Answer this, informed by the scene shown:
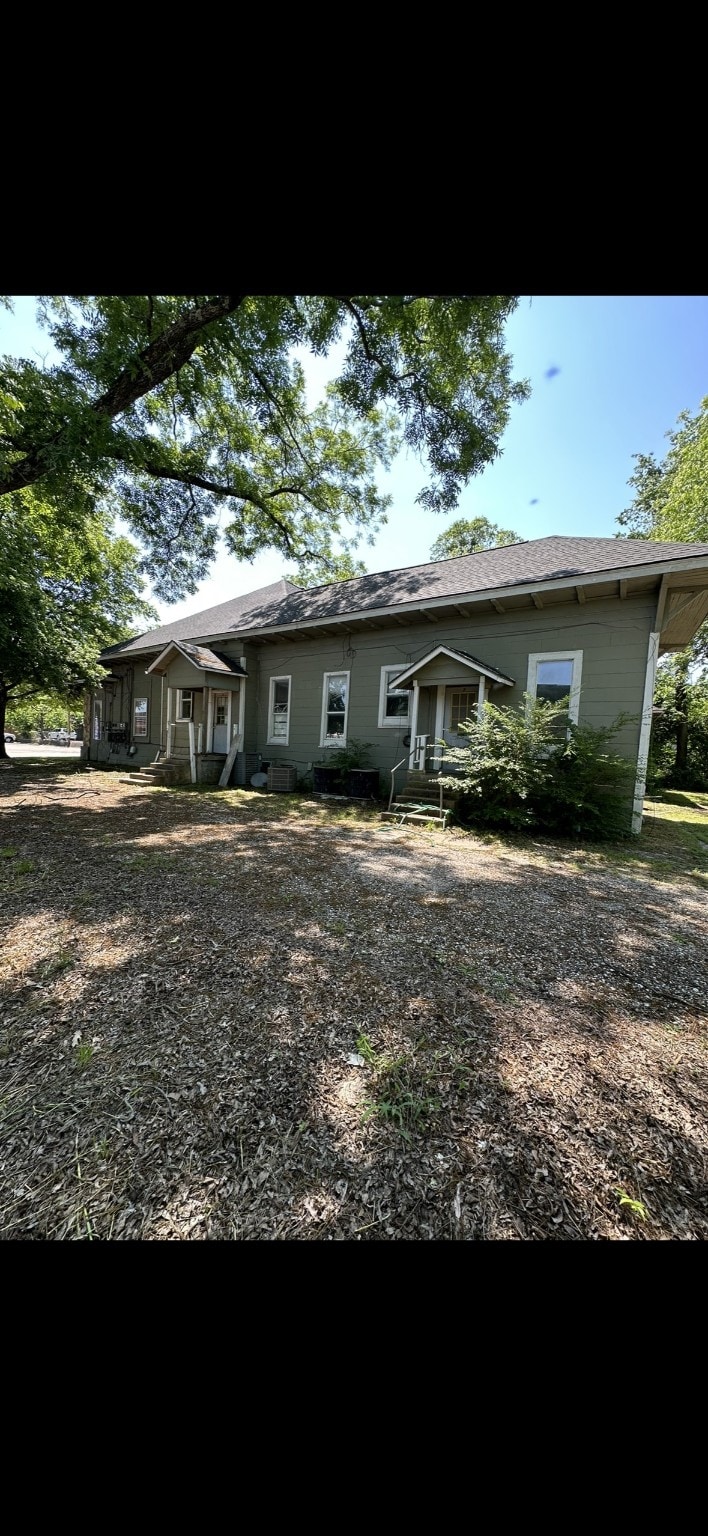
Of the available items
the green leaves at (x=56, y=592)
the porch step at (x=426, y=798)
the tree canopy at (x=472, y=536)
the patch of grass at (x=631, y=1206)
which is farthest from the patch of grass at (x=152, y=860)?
the tree canopy at (x=472, y=536)

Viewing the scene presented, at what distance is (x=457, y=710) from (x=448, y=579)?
2.84 m

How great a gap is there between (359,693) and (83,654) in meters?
9.59

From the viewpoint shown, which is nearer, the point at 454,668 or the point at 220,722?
the point at 454,668

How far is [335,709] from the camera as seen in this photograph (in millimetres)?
11383

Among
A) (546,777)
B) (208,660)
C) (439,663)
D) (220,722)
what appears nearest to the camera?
(546,777)

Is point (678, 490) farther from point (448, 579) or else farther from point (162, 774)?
point (162, 774)

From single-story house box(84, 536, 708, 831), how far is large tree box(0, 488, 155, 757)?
87.8 inches

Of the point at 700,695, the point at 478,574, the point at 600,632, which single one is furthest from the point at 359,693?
the point at 700,695

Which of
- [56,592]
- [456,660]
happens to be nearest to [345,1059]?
[456,660]

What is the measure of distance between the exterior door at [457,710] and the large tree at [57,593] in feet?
23.8

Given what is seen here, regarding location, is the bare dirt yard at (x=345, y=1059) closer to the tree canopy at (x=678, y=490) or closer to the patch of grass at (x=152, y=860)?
the patch of grass at (x=152, y=860)

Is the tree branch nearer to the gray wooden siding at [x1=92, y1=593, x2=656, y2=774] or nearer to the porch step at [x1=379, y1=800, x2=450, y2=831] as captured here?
the gray wooden siding at [x1=92, y1=593, x2=656, y2=774]

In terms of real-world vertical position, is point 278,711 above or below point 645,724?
above
